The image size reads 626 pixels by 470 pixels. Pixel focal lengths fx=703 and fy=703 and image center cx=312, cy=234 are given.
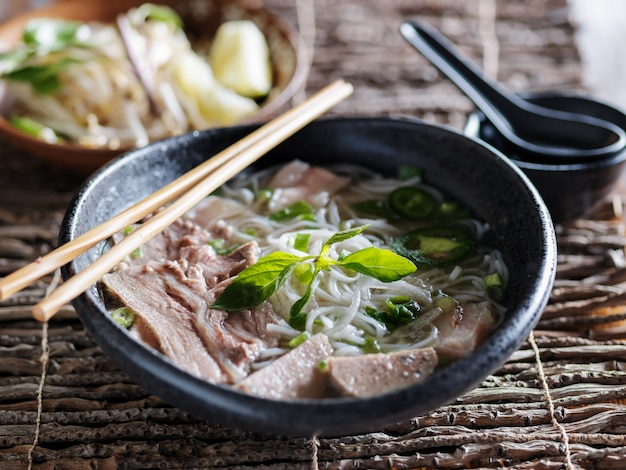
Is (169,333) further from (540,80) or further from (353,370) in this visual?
(540,80)

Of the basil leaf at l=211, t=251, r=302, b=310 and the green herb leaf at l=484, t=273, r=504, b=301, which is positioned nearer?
the basil leaf at l=211, t=251, r=302, b=310

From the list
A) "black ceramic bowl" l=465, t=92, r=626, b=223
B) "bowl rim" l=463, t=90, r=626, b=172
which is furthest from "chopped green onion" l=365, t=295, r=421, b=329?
"black ceramic bowl" l=465, t=92, r=626, b=223

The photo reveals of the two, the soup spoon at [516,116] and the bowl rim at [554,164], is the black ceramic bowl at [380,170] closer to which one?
the bowl rim at [554,164]

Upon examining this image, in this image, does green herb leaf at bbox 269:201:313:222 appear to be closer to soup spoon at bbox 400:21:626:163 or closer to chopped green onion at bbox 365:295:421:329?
chopped green onion at bbox 365:295:421:329

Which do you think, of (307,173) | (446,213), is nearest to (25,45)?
(307,173)

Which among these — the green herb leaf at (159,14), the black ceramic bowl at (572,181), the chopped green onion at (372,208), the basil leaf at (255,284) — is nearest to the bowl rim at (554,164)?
the black ceramic bowl at (572,181)

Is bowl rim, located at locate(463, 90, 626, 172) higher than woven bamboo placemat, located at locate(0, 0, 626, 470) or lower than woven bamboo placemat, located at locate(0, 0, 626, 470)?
higher
